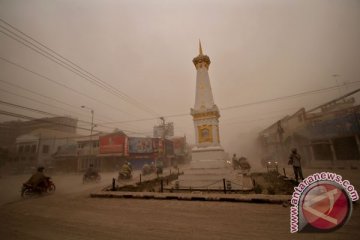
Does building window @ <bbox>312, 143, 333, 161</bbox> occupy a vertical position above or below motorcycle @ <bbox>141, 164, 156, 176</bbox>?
above

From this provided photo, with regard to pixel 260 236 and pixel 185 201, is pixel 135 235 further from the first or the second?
pixel 185 201

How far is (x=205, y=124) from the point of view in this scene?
13.3 meters

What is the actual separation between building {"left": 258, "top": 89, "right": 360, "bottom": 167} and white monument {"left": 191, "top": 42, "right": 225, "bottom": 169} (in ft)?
41.0

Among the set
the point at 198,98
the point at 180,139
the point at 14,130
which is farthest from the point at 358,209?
the point at 14,130

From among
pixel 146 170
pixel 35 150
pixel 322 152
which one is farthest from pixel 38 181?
pixel 35 150

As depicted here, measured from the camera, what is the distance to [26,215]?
6.79 m

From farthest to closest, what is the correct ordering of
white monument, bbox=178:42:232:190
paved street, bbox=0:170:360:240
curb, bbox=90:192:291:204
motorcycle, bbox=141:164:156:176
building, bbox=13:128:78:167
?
building, bbox=13:128:78:167, motorcycle, bbox=141:164:156:176, white monument, bbox=178:42:232:190, curb, bbox=90:192:291:204, paved street, bbox=0:170:360:240

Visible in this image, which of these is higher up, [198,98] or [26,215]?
[198,98]

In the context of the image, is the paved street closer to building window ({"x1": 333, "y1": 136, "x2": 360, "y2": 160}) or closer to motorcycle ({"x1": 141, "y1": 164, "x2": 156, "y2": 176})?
motorcycle ({"x1": 141, "y1": 164, "x2": 156, "y2": 176})

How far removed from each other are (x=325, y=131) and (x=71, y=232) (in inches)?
1046

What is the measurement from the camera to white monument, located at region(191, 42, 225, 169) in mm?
12312

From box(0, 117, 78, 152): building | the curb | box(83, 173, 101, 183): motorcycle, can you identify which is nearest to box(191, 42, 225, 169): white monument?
the curb

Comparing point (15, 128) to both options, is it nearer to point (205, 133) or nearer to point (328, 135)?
point (205, 133)

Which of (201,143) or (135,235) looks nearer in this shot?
(135,235)
